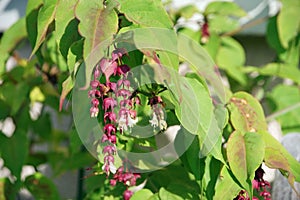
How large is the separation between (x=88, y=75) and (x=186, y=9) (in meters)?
1.05

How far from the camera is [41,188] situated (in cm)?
166

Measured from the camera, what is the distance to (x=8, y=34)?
5.09 ft

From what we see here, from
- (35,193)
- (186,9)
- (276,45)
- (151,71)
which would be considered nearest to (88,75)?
(151,71)

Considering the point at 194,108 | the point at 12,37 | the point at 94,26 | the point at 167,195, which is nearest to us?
the point at 94,26

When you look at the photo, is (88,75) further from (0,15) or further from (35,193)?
(0,15)

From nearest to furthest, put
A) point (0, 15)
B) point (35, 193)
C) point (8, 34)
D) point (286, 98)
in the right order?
point (8, 34), point (35, 193), point (286, 98), point (0, 15)

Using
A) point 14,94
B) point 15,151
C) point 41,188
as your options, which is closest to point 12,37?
point 14,94

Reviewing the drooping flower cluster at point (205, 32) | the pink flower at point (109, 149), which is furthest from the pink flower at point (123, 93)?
the drooping flower cluster at point (205, 32)

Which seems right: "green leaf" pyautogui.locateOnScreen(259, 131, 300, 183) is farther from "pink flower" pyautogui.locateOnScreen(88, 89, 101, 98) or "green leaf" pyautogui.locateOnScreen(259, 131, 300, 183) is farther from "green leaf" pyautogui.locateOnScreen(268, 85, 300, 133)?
"green leaf" pyautogui.locateOnScreen(268, 85, 300, 133)

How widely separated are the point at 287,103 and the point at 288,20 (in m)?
0.27

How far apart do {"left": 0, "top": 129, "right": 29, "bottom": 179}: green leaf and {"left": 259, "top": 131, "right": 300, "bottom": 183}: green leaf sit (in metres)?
0.66

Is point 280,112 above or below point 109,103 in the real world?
below

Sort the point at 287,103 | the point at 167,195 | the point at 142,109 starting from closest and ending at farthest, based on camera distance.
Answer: the point at 142,109 → the point at 167,195 → the point at 287,103

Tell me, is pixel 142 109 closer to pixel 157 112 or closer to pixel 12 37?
pixel 157 112
